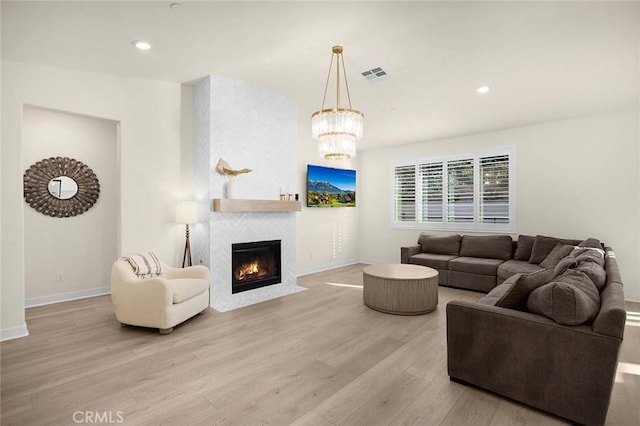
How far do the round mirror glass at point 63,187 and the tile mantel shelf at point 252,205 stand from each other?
2.25 metres

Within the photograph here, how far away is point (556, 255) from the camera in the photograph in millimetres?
4555

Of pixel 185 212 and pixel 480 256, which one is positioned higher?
pixel 185 212

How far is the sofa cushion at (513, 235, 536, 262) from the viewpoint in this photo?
527cm

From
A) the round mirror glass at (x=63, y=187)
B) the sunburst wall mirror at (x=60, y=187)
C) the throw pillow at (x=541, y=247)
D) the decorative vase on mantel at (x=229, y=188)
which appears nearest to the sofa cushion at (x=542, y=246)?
the throw pillow at (x=541, y=247)

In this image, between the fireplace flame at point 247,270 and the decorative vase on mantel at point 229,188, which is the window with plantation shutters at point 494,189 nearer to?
the fireplace flame at point 247,270

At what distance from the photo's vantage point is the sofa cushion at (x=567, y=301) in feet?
6.50

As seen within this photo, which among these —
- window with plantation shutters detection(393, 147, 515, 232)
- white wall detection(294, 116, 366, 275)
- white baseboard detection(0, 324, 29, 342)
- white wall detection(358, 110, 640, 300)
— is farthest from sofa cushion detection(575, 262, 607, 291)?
white baseboard detection(0, 324, 29, 342)

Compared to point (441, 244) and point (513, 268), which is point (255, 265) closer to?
point (441, 244)

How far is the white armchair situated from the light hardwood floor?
0.15 metres

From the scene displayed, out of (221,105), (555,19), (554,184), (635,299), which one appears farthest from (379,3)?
Result: (635,299)

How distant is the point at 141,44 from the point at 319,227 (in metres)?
4.57

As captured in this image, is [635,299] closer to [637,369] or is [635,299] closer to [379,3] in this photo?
[637,369]

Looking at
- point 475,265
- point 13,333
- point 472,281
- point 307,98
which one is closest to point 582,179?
point 475,265

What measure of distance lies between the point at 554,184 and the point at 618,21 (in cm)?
329
